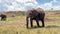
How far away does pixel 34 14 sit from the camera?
23344 mm

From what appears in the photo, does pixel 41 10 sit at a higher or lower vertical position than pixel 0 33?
higher

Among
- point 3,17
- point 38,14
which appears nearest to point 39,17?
point 38,14

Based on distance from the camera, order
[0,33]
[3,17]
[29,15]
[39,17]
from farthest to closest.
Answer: [3,17] → [39,17] → [29,15] → [0,33]

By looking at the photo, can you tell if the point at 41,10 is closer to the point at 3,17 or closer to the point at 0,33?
the point at 0,33

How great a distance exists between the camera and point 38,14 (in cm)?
2414

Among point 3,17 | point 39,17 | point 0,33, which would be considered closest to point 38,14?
point 39,17

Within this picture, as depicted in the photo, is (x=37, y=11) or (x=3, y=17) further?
(x=3, y=17)

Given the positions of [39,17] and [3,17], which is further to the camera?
[3,17]

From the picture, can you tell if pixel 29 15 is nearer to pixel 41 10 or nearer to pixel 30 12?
pixel 30 12

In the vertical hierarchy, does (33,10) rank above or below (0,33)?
above

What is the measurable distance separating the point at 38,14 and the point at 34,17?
98 cm

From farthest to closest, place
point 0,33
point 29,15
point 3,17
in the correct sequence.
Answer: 1. point 3,17
2. point 29,15
3. point 0,33

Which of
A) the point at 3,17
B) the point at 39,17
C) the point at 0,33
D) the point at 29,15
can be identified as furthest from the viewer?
the point at 3,17

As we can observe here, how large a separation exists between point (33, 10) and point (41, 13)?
1641 mm
